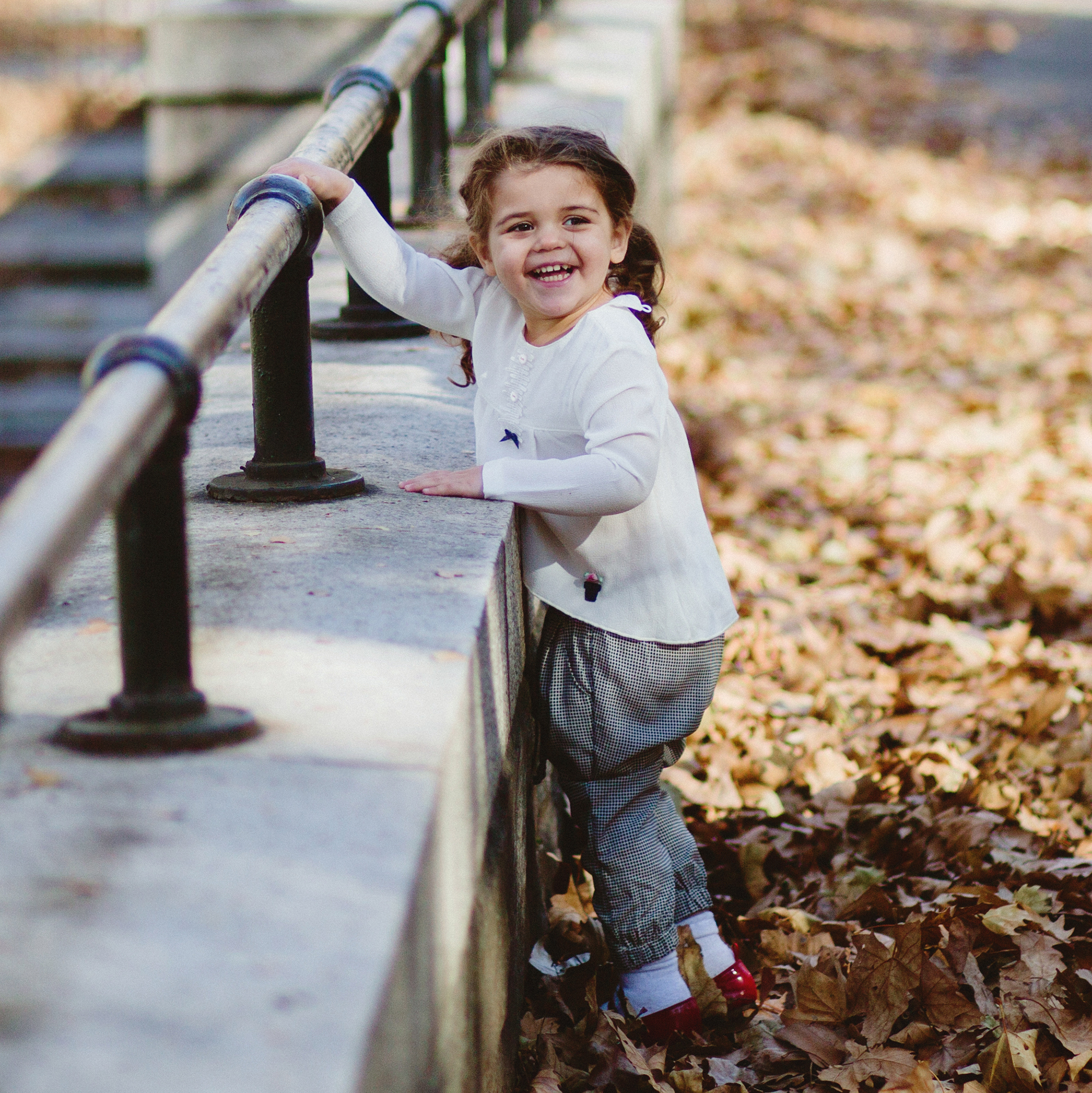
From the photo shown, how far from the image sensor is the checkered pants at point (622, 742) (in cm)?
251

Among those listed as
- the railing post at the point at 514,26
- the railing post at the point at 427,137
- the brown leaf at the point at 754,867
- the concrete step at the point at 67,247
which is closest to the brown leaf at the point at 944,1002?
the brown leaf at the point at 754,867

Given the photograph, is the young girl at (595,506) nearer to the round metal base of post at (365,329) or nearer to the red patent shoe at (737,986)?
the red patent shoe at (737,986)

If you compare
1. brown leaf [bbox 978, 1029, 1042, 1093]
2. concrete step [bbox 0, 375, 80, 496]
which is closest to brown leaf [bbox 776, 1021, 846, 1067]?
brown leaf [bbox 978, 1029, 1042, 1093]

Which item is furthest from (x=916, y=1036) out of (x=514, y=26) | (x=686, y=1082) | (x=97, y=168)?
(x=97, y=168)

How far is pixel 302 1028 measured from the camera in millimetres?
1158

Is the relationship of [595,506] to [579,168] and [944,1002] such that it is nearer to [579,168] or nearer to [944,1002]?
[579,168]

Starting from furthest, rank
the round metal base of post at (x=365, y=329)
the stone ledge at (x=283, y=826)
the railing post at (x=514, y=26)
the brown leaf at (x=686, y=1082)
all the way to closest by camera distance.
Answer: the railing post at (x=514, y=26), the round metal base of post at (x=365, y=329), the brown leaf at (x=686, y=1082), the stone ledge at (x=283, y=826)

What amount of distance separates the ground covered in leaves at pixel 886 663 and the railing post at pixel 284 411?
780mm

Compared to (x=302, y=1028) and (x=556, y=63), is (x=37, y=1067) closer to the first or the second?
(x=302, y=1028)

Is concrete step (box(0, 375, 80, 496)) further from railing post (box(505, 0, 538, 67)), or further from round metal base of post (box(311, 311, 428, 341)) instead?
round metal base of post (box(311, 311, 428, 341))

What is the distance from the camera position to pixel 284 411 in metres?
2.62

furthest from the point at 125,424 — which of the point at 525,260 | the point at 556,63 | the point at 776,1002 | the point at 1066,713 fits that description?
the point at 556,63

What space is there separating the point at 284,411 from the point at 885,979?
148cm

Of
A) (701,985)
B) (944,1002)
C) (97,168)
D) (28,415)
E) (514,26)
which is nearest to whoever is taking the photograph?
(944,1002)
